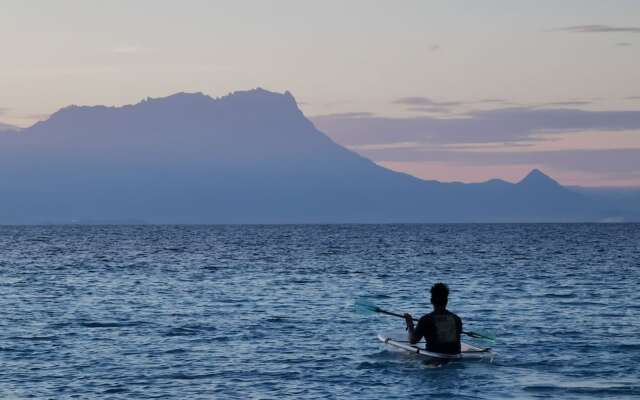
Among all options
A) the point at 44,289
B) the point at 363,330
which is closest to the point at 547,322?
the point at 363,330

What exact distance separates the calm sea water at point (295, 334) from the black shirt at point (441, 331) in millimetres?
685

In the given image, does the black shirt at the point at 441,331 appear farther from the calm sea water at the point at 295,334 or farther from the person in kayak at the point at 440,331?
the calm sea water at the point at 295,334

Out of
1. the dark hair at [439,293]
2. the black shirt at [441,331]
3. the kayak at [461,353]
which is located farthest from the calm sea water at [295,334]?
the dark hair at [439,293]

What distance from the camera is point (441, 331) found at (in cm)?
3134

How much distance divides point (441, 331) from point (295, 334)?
980cm

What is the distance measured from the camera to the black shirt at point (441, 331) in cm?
3116

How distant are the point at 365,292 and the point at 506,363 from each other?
95.9ft

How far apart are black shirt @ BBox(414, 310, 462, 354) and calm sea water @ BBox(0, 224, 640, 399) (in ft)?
2.25

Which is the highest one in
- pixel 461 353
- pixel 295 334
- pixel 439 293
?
pixel 439 293

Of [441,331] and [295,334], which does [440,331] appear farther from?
[295,334]

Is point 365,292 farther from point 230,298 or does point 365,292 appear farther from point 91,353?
point 91,353

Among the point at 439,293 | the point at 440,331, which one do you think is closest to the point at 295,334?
the point at 440,331

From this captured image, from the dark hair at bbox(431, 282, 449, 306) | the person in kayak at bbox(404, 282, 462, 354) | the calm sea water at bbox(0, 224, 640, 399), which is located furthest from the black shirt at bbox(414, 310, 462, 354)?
the calm sea water at bbox(0, 224, 640, 399)

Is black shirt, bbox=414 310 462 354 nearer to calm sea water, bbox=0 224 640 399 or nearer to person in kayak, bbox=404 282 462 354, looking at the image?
person in kayak, bbox=404 282 462 354
